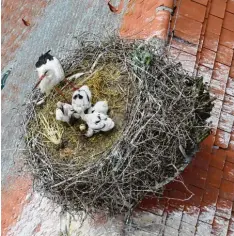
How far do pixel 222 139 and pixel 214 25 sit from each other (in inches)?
26.8

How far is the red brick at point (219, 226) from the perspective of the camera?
3.29m

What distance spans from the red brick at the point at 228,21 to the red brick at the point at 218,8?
31 mm

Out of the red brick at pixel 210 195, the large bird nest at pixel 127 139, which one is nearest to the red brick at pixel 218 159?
the red brick at pixel 210 195

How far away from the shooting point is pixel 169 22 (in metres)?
3.54

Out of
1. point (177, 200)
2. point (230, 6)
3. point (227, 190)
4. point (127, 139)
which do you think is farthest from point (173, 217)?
point (230, 6)

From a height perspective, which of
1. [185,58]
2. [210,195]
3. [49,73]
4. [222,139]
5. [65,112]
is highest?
[49,73]

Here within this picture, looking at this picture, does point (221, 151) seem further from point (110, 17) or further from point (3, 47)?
point (3, 47)

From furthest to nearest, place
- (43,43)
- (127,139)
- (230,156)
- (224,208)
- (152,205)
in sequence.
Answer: (43,43)
(230,156)
(224,208)
(152,205)
(127,139)

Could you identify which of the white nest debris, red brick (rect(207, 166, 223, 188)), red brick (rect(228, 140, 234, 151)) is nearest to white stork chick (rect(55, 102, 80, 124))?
the white nest debris

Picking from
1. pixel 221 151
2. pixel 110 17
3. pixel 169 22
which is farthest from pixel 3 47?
pixel 221 151

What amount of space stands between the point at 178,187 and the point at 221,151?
0.36 metres

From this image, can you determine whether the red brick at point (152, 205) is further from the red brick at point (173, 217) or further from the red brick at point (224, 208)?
the red brick at point (224, 208)

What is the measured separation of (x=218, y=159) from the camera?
342 cm

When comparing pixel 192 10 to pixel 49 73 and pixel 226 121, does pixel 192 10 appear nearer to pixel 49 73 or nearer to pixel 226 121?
pixel 226 121
